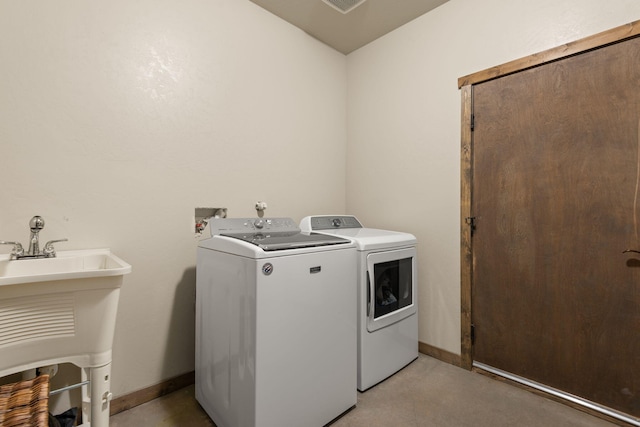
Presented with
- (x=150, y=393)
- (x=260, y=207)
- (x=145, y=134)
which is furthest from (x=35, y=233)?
(x=260, y=207)

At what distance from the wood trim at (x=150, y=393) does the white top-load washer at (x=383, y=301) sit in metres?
1.15

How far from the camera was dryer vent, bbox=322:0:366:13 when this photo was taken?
7.65 ft

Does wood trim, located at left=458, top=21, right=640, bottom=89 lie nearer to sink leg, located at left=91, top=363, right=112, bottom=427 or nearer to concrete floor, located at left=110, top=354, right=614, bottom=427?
concrete floor, located at left=110, top=354, right=614, bottom=427

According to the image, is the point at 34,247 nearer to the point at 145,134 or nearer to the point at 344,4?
the point at 145,134

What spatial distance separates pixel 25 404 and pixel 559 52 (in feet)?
9.67

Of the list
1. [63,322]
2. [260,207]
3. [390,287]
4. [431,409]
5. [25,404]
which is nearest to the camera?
[25,404]

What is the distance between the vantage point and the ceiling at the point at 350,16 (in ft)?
7.76

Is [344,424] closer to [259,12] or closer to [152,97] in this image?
[152,97]

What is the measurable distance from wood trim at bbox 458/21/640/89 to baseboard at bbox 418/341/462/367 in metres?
2.02

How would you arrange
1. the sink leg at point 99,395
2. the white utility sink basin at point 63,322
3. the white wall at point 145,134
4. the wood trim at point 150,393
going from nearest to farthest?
the white utility sink basin at point 63,322
the sink leg at point 99,395
the white wall at point 145,134
the wood trim at point 150,393

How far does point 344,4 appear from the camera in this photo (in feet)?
7.77

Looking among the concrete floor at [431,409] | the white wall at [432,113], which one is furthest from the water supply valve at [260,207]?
the concrete floor at [431,409]

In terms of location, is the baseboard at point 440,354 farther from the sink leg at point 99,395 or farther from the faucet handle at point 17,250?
the faucet handle at point 17,250

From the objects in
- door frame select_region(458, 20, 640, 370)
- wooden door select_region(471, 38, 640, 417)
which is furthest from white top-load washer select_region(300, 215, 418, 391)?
wooden door select_region(471, 38, 640, 417)
